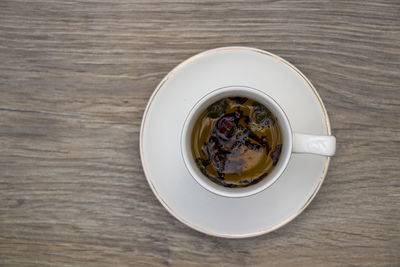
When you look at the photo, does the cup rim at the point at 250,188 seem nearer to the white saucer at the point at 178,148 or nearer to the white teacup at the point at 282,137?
the white teacup at the point at 282,137

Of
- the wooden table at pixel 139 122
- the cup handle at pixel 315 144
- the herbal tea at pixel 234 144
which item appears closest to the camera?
the cup handle at pixel 315 144

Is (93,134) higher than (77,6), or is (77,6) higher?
(77,6)

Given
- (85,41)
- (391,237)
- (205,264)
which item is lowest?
(205,264)

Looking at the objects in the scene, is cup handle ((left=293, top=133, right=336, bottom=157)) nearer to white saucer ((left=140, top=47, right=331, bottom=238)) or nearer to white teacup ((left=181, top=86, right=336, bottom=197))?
white teacup ((left=181, top=86, right=336, bottom=197))

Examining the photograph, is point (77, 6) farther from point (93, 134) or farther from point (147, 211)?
point (147, 211)

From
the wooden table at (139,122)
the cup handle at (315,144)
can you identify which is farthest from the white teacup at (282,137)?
the wooden table at (139,122)

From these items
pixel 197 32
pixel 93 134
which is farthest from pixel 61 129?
pixel 197 32

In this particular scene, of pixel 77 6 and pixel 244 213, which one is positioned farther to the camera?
pixel 77 6

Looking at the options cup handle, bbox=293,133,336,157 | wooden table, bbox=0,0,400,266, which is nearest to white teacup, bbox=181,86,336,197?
cup handle, bbox=293,133,336,157
